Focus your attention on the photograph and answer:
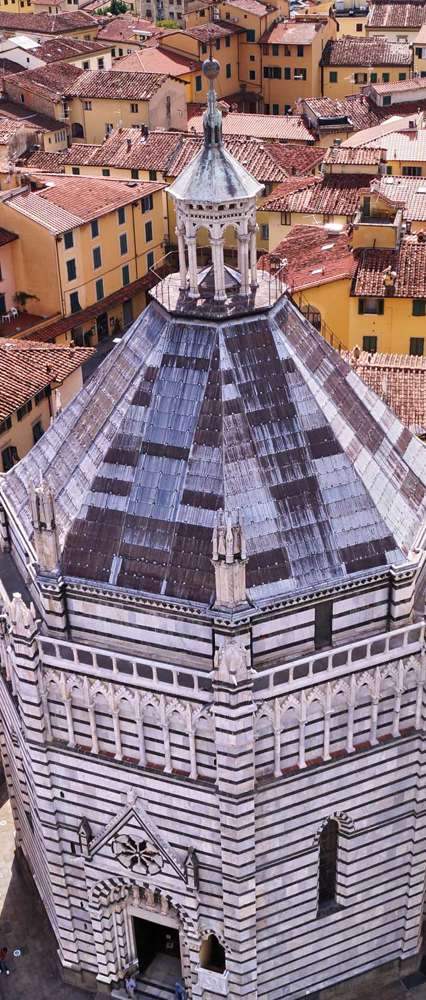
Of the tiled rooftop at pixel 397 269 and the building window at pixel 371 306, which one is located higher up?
the tiled rooftop at pixel 397 269

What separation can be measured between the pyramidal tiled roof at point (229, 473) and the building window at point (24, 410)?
15.7 meters

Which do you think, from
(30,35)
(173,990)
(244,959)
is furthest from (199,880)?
(30,35)

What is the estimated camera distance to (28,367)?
38.8m

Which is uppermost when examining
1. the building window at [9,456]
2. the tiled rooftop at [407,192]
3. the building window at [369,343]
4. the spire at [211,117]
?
the spire at [211,117]

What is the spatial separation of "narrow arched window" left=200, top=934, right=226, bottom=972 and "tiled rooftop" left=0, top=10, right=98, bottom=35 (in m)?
80.5

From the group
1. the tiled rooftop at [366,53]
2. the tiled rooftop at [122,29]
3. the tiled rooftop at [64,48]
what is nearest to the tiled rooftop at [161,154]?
the tiled rooftop at [64,48]

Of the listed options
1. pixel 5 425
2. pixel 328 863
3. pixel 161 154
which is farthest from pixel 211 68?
pixel 161 154

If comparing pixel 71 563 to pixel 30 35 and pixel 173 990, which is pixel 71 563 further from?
pixel 30 35

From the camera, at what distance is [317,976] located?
23.2 meters

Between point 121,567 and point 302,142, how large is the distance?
50.4 metres

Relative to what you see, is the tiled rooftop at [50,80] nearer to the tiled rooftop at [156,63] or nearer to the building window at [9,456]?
the tiled rooftop at [156,63]

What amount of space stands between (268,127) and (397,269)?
95.8 ft

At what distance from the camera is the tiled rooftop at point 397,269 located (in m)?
39.8

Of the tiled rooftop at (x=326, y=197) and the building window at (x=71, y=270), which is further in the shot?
the building window at (x=71, y=270)
